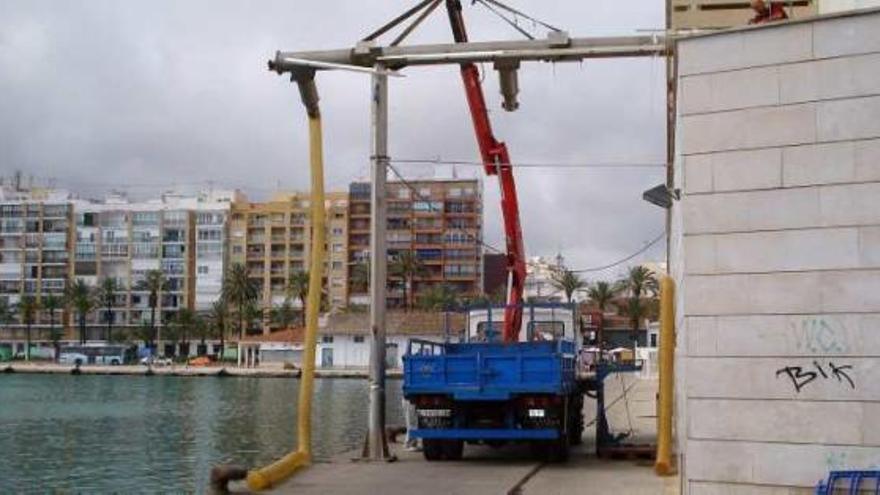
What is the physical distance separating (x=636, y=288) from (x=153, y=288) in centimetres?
7142

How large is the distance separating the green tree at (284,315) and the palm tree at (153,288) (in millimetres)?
16946

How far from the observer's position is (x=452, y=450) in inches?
747

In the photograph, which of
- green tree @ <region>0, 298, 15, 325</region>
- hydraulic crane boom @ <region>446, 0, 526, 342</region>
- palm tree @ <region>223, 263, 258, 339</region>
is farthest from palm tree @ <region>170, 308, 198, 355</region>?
hydraulic crane boom @ <region>446, 0, 526, 342</region>

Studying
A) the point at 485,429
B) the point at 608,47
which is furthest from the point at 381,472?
the point at 608,47

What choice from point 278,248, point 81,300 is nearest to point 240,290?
point 278,248

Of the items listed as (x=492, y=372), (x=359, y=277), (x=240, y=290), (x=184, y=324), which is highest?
(x=359, y=277)

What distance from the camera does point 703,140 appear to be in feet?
34.0

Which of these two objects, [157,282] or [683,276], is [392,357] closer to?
[157,282]

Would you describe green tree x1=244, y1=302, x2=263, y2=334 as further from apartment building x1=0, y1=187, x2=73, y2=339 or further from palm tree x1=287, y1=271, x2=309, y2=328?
apartment building x1=0, y1=187, x2=73, y2=339

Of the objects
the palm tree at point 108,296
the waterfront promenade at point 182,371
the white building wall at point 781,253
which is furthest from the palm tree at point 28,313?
the white building wall at point 781,253

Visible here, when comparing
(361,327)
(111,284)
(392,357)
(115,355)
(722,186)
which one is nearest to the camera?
(722,186)

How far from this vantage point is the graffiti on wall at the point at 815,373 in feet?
31.1

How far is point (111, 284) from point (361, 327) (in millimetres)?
52406

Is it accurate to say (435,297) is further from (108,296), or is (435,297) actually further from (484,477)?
(484,477)
